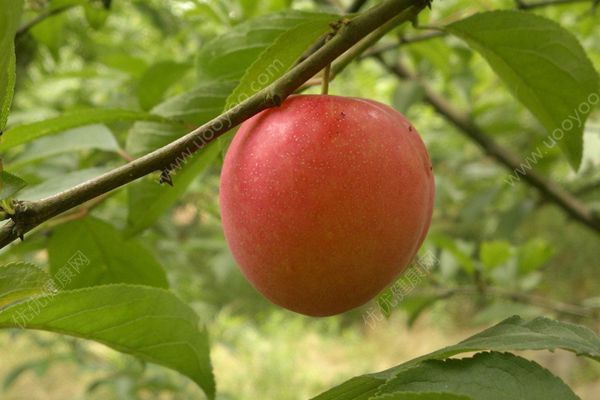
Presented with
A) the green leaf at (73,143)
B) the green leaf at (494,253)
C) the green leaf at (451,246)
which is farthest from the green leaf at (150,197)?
the green leaf at (494,253)

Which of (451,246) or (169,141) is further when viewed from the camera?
(451,246)

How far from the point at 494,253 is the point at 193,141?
3.74 feet

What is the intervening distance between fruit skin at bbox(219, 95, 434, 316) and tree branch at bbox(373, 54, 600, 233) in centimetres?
89

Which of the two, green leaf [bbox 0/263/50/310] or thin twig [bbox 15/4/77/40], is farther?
thin twig [bbox 15/4/77/40]

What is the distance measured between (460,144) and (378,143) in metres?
1.74

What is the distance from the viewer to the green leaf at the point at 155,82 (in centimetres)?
103

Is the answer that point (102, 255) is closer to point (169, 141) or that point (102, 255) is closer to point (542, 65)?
point (169, 141)

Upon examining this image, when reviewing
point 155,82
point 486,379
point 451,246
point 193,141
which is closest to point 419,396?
point 486,379

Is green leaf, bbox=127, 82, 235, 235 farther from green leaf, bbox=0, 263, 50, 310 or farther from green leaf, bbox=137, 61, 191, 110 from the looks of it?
green leaf, bbox=137, 61, 191, 110

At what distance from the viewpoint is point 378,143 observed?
49 centimetres

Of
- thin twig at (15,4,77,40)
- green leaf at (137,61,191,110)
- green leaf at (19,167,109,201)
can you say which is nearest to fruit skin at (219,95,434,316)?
green leaf at (19,167,109,201)

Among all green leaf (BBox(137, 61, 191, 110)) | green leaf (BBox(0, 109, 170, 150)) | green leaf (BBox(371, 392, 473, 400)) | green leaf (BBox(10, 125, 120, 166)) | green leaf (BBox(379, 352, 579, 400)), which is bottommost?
green leaf (BBox(137, 61, 191, 110))

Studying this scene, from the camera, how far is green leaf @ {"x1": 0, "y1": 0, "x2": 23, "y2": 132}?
35 cm

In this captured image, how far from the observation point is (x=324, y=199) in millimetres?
469
